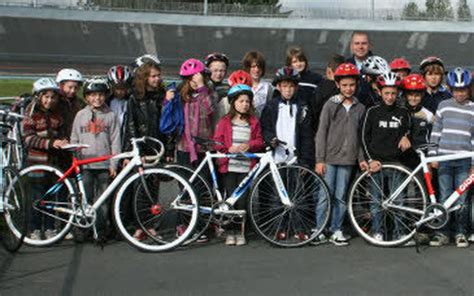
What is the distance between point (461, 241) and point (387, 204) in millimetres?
890

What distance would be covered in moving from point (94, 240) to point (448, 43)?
139 ft

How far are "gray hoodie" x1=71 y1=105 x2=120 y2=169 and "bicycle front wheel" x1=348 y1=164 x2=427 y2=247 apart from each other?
2632 mm

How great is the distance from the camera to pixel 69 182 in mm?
6855

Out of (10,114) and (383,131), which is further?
(383,131)

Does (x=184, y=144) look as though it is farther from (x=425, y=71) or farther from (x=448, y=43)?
(x=448, y=43)

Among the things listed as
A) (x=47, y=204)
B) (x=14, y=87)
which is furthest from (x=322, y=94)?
(x=14, y=87)

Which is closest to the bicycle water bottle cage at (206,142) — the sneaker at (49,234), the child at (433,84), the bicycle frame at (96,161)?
the bicycle frame at (96,161)

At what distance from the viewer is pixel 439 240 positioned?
709 cm

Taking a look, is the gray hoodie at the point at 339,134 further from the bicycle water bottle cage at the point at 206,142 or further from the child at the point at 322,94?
the bicycle water bottle cage at the point at 206,142

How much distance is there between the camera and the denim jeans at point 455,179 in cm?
706

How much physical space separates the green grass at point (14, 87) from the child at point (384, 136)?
12.3m

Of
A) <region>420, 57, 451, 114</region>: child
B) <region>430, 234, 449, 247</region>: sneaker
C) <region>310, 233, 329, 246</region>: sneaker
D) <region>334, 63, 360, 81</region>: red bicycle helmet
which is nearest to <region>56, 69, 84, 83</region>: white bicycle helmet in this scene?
<region>334, 63, 360, 81</region>: red bicycle helmet

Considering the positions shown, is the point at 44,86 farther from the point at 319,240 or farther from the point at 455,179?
the point at 455,179

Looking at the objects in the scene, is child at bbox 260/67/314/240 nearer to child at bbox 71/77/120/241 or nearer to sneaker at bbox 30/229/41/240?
child at bbox 71/77/120/241
